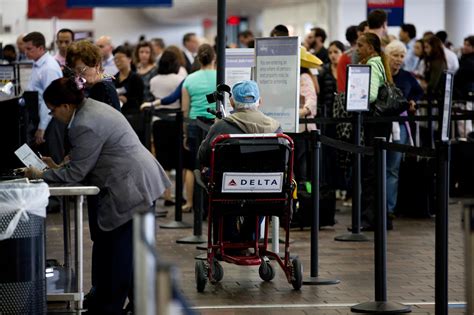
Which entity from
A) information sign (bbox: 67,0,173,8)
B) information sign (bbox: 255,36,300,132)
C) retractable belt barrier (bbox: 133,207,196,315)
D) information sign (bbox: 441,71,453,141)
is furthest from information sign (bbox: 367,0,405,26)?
retractable belt barrier (bbox: 133,207,196,315)

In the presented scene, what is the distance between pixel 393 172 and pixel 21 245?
6689 mm

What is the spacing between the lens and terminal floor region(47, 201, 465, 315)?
28.0 feet

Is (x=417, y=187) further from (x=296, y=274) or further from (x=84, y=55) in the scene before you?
(x=84, y=55)

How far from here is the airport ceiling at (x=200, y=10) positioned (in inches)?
1517

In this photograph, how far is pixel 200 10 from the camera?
1684 inches

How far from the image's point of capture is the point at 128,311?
26.2ft

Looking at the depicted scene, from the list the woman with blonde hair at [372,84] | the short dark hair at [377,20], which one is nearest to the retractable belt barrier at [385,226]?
the woman with blonde hair at [372,84]

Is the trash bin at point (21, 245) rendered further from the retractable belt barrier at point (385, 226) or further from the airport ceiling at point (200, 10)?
the airport ceiling at point (200, 10)

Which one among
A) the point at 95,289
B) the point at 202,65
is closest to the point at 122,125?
the point at 95,289

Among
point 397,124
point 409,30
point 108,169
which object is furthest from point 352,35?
point 108,169

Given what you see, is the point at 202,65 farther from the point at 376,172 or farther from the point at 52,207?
the point at 376,172

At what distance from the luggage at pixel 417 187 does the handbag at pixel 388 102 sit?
141 centimetres

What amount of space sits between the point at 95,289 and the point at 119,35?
41.9 metres

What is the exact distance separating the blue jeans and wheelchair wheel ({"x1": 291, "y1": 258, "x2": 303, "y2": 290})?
13.1 feet
